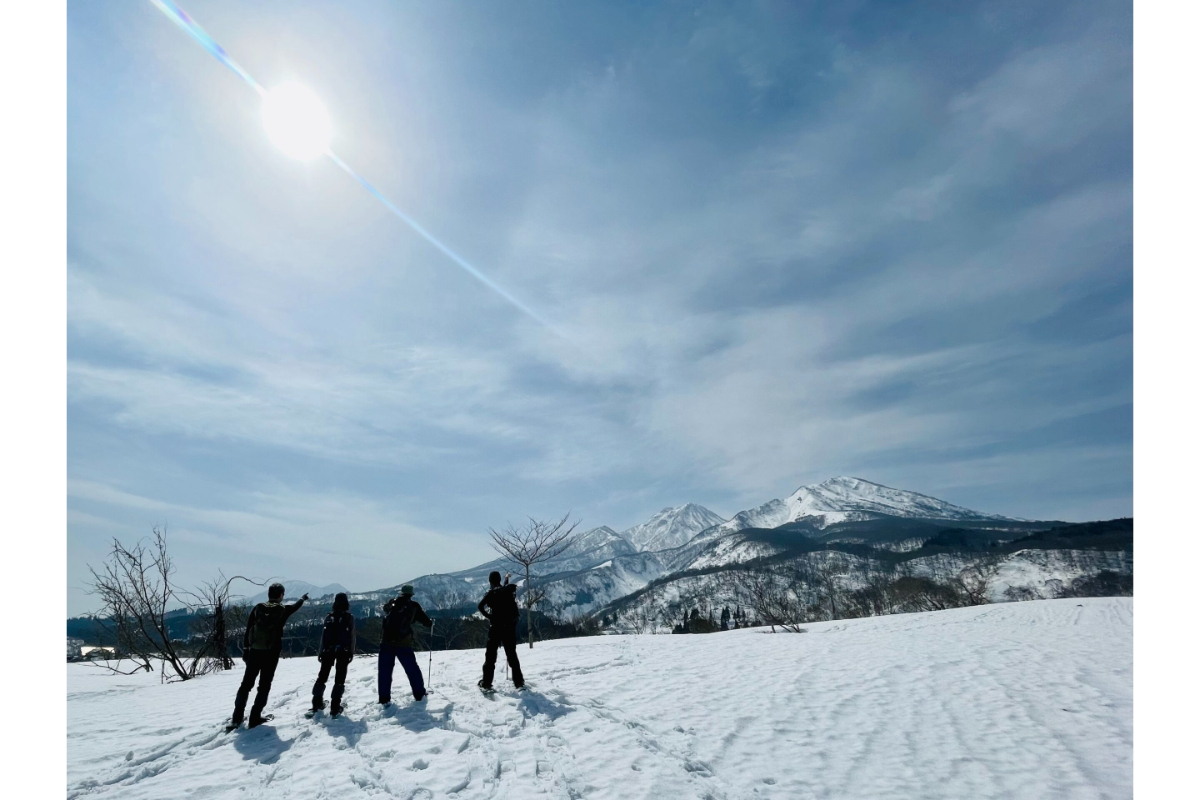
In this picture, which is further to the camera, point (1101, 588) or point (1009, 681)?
point (1101, 588)

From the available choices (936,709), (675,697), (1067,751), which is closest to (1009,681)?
(936,709)

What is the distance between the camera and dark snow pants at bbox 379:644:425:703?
908 cm

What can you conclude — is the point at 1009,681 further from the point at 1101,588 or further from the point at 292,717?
the point at 1101,588

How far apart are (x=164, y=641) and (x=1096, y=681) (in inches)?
1068

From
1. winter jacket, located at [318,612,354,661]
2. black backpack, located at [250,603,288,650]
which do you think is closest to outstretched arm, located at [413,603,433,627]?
winter jacket, located at [318,612,354,661]

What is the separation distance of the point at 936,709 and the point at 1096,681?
14.7 ft

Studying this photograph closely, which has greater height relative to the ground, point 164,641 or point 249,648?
point 249,648

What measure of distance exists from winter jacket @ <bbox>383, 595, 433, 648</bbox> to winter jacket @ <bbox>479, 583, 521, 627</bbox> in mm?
1086

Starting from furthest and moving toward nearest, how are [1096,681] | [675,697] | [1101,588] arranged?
1. [1101,588]
2. [1096,681]
3. [675,697]

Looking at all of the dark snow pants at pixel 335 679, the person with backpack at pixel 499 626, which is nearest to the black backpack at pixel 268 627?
the dark snow pants at pixel 335 679

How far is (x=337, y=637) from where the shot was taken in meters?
9.06

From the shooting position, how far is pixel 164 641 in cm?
1770
